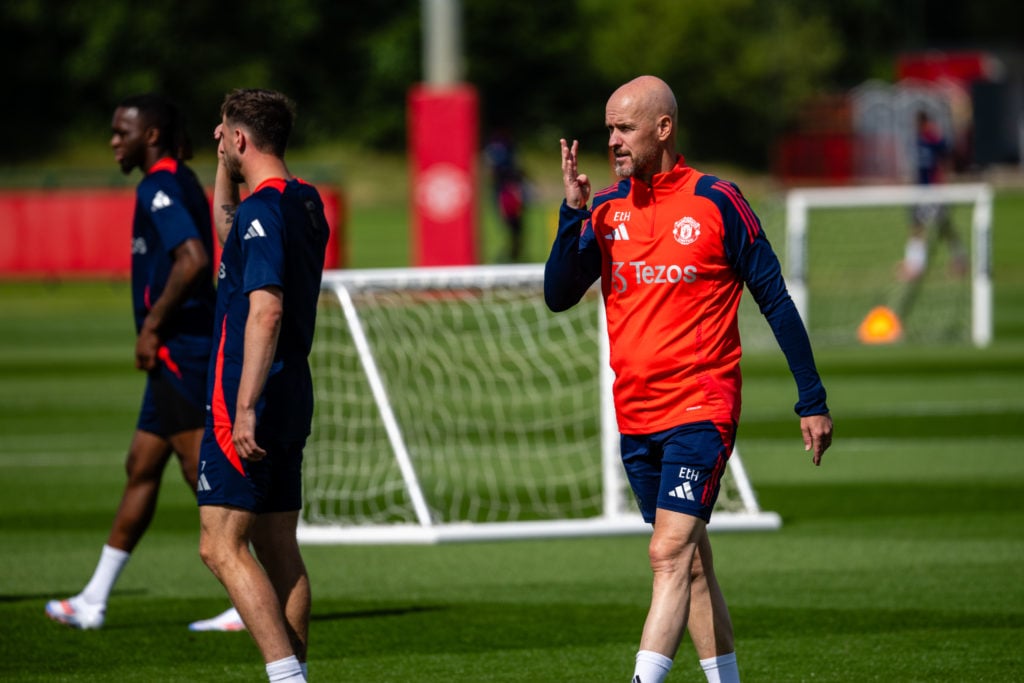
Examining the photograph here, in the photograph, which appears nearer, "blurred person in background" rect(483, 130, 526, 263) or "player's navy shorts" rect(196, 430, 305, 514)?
"player's navy shorts" rect(196, 430, 305, 514)

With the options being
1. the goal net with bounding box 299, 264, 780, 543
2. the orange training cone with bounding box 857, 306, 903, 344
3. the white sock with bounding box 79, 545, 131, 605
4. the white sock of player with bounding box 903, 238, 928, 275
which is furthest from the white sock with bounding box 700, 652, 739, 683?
the white sock of player with bounding box 903, 238, 928, 275

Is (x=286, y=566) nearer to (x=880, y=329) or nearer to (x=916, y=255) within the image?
(x=880, y=329)

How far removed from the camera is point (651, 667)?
197 inches

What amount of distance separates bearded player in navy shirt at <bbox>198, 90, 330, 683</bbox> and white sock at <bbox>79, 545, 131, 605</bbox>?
6.94 ft

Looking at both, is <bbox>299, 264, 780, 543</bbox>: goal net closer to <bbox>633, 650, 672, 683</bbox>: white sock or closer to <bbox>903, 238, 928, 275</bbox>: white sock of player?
<bbox>633, 650, 672, 683</bbox>: white sock

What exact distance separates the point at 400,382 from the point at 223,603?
20.7 feet

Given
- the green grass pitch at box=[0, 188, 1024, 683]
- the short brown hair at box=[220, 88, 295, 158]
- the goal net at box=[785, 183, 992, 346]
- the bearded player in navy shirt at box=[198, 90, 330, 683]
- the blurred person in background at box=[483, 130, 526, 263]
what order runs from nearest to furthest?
the bearded player in navy shirt at box=[198, 90, 330, 683] → the short brown hair at box=[220, 88, 295, 158] → the green grass pitch at box=[0, 188, 1024, 683] → the goal net at box=[785, 183, 992, 346] → the blurred person in background at box=[483, 130, 526, 263]

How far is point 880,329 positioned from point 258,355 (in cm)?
1536

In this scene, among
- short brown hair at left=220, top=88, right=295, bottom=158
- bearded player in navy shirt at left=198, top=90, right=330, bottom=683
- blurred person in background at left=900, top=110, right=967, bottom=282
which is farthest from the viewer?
blurred person in background at left=900, top=110, right=967, bottom=282

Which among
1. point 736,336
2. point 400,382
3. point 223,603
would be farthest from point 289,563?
point 400,382

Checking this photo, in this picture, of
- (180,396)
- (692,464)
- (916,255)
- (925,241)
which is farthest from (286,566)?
(925,241)

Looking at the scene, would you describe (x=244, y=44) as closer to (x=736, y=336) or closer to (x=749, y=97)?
(x=749, y=97)

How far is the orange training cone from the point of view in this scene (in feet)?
64.4

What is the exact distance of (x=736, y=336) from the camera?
17.3ft
